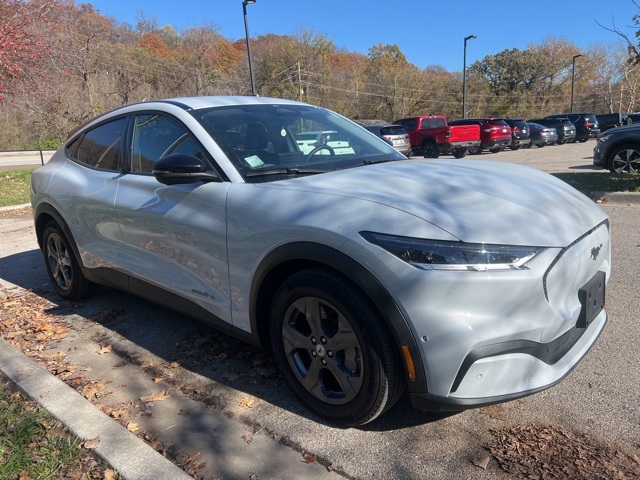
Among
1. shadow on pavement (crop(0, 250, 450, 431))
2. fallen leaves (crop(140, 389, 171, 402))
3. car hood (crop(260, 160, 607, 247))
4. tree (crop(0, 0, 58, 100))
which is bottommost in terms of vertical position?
fallen leaves (crop(140, 389, 171, 402))

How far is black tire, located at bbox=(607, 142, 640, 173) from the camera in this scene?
34.4 feet

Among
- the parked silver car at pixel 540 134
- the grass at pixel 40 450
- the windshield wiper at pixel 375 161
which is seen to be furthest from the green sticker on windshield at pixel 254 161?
the parked silver car at pixel 540 134

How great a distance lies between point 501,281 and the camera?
6.82 feet

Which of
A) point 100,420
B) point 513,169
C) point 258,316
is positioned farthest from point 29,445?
point 513,169

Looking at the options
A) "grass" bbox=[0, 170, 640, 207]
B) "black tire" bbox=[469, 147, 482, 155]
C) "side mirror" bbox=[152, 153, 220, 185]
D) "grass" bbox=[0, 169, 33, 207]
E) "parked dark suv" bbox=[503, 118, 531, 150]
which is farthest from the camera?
"parked dark suv" bbox=[503, 118, 531, 150]

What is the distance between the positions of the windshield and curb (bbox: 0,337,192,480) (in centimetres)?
149

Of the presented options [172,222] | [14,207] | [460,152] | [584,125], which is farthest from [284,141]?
[584,125]

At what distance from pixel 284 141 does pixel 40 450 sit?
7.20 ft

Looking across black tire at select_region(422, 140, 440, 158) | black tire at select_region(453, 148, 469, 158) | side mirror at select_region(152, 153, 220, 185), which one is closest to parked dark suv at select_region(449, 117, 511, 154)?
black tire at select_region(453, 148, 469, 158)

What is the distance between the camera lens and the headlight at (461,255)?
2105mm

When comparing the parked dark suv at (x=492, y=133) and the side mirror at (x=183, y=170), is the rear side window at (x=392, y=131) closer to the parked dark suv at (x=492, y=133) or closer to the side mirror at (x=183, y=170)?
the parked dark suv at (x=492, y=133)

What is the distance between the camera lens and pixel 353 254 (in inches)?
88.4

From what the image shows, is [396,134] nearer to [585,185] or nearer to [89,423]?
[585,185]

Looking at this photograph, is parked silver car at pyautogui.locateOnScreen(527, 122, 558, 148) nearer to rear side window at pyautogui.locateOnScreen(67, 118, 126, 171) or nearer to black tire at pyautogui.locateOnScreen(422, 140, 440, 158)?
black tire at pyautogui.locateOnScreen(422, 140, 440, 158)
